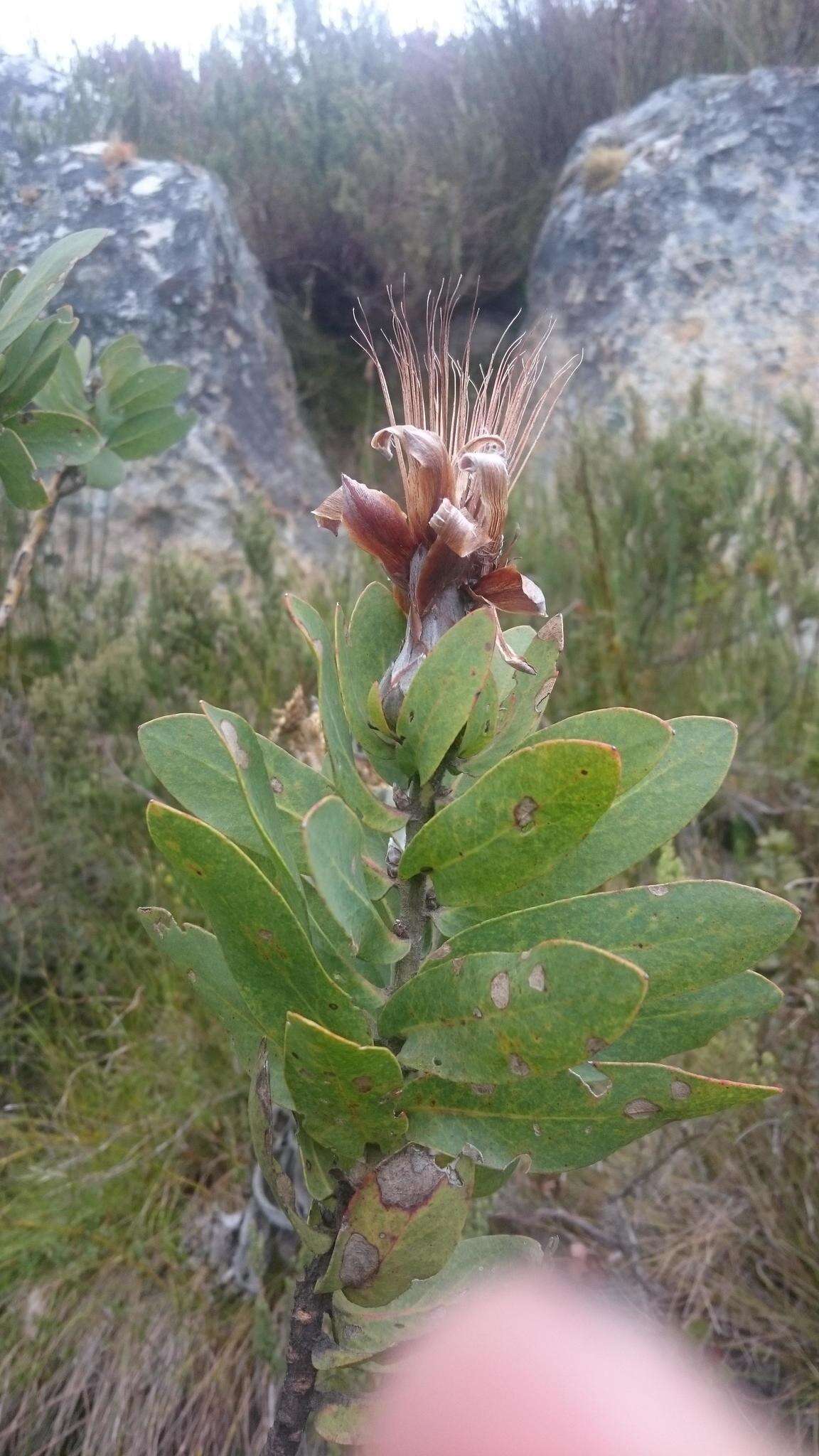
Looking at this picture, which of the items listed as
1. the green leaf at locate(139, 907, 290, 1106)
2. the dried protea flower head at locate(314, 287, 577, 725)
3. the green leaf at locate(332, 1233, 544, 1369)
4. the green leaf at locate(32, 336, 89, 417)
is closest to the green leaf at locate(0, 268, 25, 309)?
the green leaf at locate(32, 336, 89, 417)

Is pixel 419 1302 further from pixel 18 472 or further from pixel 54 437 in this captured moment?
pixel 54 437

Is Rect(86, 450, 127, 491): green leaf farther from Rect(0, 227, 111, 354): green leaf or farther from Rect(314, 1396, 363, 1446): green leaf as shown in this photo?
Rect(314, 1396, 363, 1446): green leaf

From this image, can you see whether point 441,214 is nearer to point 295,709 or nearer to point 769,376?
point 769,376

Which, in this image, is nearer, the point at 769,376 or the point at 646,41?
the point at 769,376

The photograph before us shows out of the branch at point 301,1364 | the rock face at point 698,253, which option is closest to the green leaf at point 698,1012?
the branch at point 301,1364

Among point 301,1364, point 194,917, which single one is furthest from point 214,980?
point 194,917

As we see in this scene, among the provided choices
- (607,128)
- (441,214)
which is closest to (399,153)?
(441,214)
